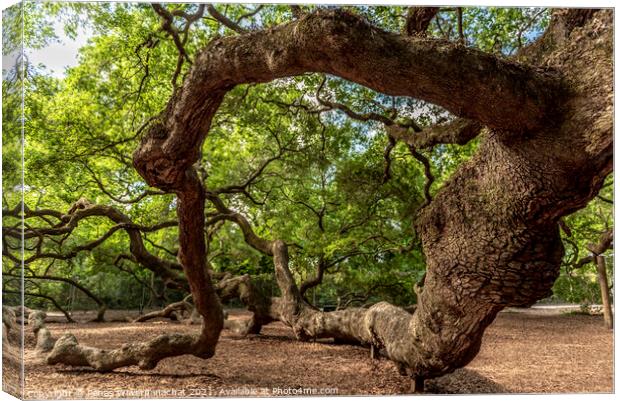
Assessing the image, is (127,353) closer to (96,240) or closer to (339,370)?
(96,240)

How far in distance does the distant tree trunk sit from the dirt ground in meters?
0.08

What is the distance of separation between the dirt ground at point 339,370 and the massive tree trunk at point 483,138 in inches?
31.2

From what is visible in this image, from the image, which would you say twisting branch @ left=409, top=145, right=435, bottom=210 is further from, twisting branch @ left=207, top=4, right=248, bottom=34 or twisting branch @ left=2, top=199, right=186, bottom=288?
twisting branch @ left=2, top=199, right=186, bottom=288

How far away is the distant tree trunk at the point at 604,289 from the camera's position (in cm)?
411

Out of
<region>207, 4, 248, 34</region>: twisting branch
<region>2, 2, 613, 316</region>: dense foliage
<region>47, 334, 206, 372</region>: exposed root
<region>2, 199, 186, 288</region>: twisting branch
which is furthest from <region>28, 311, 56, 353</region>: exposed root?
<region>207, 4, 248, 34</region>: twisting branch

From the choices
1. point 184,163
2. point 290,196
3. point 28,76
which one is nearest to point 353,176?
point 290,196

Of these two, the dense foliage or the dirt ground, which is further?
the dense foliage

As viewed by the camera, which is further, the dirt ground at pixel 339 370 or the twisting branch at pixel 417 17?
the twisting branch at pixel 417 17

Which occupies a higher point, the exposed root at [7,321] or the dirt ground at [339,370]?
the exposed root at [7,321]

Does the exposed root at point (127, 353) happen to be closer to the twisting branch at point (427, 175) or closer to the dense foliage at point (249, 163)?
the dense foliage at point (249, 163)

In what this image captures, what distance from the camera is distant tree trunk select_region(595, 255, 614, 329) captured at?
411 centimetres

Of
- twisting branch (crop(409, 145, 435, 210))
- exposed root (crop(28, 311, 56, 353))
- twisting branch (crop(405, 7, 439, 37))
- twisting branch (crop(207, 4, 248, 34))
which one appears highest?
twisting branch (crop(207, 4, 248, 34))

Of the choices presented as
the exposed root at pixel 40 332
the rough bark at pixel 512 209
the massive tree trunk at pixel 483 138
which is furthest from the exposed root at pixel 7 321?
the rough bark at pixel 512 209

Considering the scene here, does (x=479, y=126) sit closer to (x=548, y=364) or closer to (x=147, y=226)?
(x=548, y=364)
